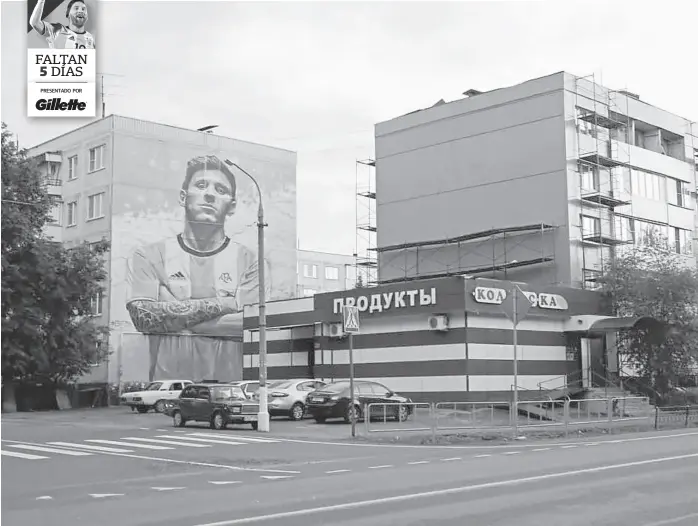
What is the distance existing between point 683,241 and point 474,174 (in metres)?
13.8

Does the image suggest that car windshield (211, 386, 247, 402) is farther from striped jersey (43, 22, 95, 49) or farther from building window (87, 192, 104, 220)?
building window (87, 192, 104, 220)

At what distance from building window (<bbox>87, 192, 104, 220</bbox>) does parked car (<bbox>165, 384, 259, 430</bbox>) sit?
26.3 meters

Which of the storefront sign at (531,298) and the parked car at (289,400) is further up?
the storefront sign at (531,298)

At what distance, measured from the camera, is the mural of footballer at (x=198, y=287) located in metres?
52.7

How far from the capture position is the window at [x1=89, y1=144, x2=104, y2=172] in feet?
173

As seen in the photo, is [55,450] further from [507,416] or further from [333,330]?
[333,330]

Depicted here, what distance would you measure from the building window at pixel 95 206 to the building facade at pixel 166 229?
0.25ft

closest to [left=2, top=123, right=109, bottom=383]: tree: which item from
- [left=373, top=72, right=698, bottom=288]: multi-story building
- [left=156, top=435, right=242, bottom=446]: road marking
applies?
[left=156, top=435, right=242, bottom=446]: road marking

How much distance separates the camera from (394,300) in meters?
37.1

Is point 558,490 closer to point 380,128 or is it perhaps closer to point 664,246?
point 664,246

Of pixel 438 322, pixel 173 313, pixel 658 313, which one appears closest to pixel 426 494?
pixel 438 322

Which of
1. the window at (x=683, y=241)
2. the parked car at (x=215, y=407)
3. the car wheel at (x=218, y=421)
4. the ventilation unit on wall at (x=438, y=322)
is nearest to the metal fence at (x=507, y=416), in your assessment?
the parked car at (x=215, y=407)

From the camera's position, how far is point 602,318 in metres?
39.1

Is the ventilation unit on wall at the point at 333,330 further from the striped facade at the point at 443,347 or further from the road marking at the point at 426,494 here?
the road marking at the point at 426,494
